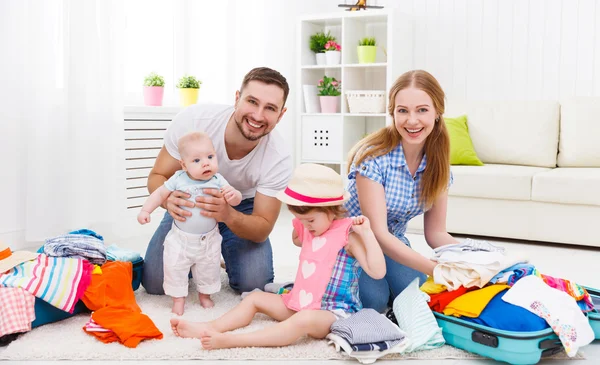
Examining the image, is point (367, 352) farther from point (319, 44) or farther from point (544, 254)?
point (319, 44)

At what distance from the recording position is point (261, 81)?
2.31m

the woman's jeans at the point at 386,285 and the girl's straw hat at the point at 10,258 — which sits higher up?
the girl's straw hat at the point at 10,258

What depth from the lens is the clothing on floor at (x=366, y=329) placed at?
1.85 meters

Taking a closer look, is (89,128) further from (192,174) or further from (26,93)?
(192,174)

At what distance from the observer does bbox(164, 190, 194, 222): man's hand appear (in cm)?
222

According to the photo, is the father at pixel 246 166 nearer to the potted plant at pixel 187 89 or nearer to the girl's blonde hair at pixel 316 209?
the girl's blonde hair at pixel 316 209

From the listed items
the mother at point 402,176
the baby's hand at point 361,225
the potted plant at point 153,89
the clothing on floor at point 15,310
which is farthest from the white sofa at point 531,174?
the clothing on floor at point 15,310

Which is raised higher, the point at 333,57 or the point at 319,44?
the point at 319,44

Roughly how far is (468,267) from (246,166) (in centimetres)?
90

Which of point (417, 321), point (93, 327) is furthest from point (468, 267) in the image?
point (93, 327)

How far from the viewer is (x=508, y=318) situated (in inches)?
71.3

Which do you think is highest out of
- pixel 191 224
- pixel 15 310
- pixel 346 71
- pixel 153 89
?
pixel 346 71

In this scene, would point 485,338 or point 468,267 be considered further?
point 468,267

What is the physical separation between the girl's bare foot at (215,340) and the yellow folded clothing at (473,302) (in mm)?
648
